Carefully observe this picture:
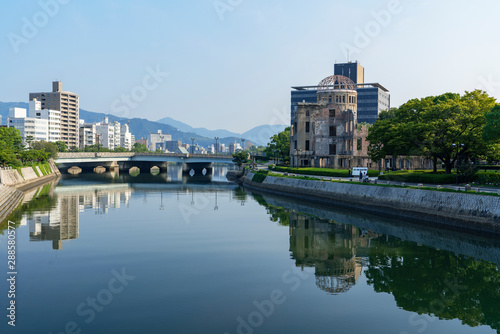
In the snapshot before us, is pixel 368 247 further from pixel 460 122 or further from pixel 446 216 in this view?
pixel 460 122

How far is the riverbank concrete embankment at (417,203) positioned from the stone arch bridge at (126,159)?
77479 millimetres

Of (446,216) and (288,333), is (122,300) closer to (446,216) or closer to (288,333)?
(288,333)

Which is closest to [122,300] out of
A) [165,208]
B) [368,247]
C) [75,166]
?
[368,247]

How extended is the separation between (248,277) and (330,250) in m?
12.3

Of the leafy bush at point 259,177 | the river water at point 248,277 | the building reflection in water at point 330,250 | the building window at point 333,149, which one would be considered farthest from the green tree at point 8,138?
the building window at point 333,149

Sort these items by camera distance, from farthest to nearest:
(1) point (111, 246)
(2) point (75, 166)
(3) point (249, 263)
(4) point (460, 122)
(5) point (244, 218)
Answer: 1. (2) point (75, 166)
2. (4) point (460, 122)
3. (5) point (244, 218)
4. (1) point (111, 246)
5. (3) point (249, 263)

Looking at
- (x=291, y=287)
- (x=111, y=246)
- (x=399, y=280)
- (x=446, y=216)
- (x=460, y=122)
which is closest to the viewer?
(x=291, y=287)

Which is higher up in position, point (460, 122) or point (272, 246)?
point (460, 122)

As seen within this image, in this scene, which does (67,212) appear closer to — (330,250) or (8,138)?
(330,250)

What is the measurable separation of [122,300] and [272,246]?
18.0 metres

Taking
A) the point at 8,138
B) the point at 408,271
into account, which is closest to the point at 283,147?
the point at 8,138

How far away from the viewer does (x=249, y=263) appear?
3384cm

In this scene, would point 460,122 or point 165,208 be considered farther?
point 165,208

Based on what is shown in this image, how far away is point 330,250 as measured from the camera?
39906mm
